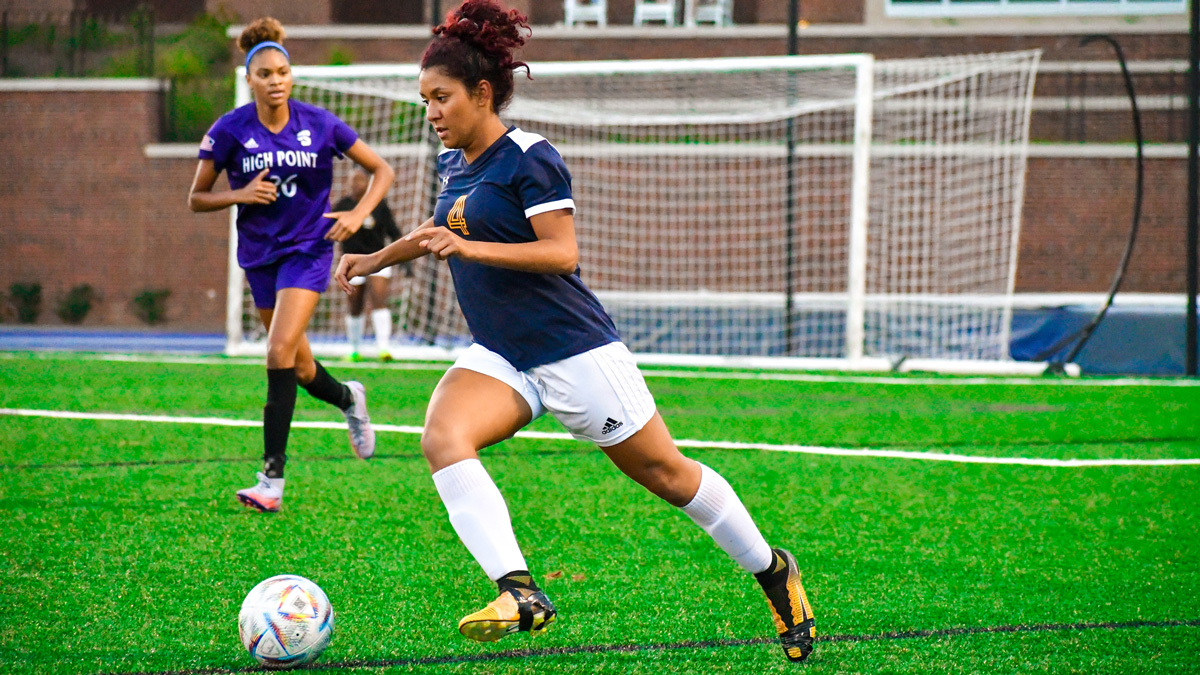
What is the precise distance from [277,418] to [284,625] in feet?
8.08

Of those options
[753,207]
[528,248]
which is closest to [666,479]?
[528,248]

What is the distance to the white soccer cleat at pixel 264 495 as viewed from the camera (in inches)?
216

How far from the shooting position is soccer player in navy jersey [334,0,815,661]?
3.22 metres

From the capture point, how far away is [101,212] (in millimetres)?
24875

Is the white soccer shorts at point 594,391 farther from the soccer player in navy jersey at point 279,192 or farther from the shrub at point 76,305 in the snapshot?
the shrub at point 76,305

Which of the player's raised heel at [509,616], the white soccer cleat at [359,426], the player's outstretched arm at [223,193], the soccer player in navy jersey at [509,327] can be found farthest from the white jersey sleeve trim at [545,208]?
the white soccer cleat at [359,426]

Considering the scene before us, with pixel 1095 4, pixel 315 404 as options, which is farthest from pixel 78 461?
pixel 1095 4

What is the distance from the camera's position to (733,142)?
21.0 meters

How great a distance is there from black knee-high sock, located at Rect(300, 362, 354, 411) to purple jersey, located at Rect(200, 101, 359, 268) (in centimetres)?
69

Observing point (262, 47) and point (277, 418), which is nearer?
point (277, 418)

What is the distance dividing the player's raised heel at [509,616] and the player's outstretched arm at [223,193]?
323cm

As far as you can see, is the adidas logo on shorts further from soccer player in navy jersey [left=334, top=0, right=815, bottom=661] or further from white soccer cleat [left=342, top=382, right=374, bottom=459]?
white soccer cleat [left=342, top=382, right=374, bottom=459]

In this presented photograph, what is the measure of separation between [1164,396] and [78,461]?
8697 mm

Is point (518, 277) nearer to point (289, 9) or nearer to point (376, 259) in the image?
point (376, 259)
